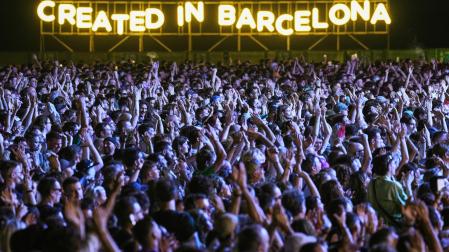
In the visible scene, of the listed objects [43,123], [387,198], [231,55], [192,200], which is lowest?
[387,198]

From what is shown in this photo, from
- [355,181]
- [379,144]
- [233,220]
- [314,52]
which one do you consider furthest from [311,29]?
[233,220]

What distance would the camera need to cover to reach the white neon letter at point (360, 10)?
34656 millimetres

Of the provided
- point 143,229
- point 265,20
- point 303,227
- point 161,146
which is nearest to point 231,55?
point 265,20

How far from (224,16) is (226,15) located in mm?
64

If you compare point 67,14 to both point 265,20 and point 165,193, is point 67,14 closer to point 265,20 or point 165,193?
point 265,20

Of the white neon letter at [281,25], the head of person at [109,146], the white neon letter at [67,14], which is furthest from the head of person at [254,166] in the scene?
the white neon letter at [67,14]

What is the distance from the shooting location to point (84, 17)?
34406mm

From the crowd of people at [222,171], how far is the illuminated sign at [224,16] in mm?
13994

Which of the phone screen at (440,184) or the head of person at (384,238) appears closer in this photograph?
the head of person at (384,238)

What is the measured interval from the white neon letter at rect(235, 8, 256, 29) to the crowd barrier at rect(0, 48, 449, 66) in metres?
0.81

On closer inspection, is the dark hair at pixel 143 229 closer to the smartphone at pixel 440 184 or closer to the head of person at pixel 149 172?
the head of person at pixel 149 172

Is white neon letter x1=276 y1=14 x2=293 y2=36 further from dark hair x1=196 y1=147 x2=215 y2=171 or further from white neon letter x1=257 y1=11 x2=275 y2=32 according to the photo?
dark hair x1=196 y1=147 x2=215 y2=171

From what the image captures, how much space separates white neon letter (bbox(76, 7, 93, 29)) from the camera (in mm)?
34375

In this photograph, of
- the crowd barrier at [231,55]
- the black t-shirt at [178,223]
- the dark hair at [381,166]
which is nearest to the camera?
the black t-shirt at [178,223]
